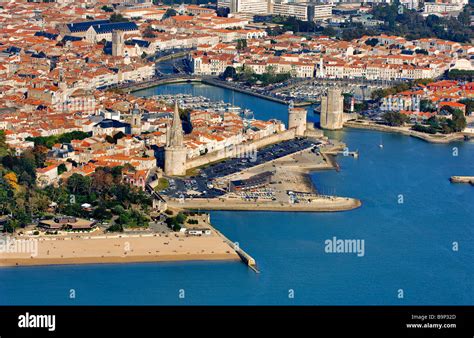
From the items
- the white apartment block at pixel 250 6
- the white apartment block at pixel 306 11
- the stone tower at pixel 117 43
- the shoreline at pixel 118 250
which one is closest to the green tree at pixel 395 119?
the shoreline at pixel 118 250

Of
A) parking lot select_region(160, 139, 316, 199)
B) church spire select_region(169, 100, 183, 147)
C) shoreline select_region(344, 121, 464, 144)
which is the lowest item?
shoreline select_region(344, 121, 464, 144)

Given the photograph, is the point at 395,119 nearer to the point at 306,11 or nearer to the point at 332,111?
the point at 332,111

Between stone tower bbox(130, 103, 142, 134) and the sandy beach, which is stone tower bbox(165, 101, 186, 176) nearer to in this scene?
stone tower bbox(130, 103, 142, 134)

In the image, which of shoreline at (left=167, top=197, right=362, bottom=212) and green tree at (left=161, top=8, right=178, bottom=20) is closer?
shoreline at (left=167, top=197, right=362, bottom=212)

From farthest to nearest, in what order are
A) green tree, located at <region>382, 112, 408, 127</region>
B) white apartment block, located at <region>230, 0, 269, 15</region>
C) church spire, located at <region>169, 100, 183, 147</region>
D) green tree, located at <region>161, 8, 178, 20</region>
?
1. white apartment block, located at <region>230, 0, 269, 15</region>
2. green tree, located at <region>161, 8, 178, 20</region>
3. green tree, located at <region>382, 112, 408, 127</region>
4. church spire, located at <region>169, 100, 183, 147</region>

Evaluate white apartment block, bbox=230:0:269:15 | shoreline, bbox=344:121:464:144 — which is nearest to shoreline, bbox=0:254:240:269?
shoreline, bbox=344:121:464:144

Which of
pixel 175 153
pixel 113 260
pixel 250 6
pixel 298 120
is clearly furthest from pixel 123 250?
pixel 250 6
